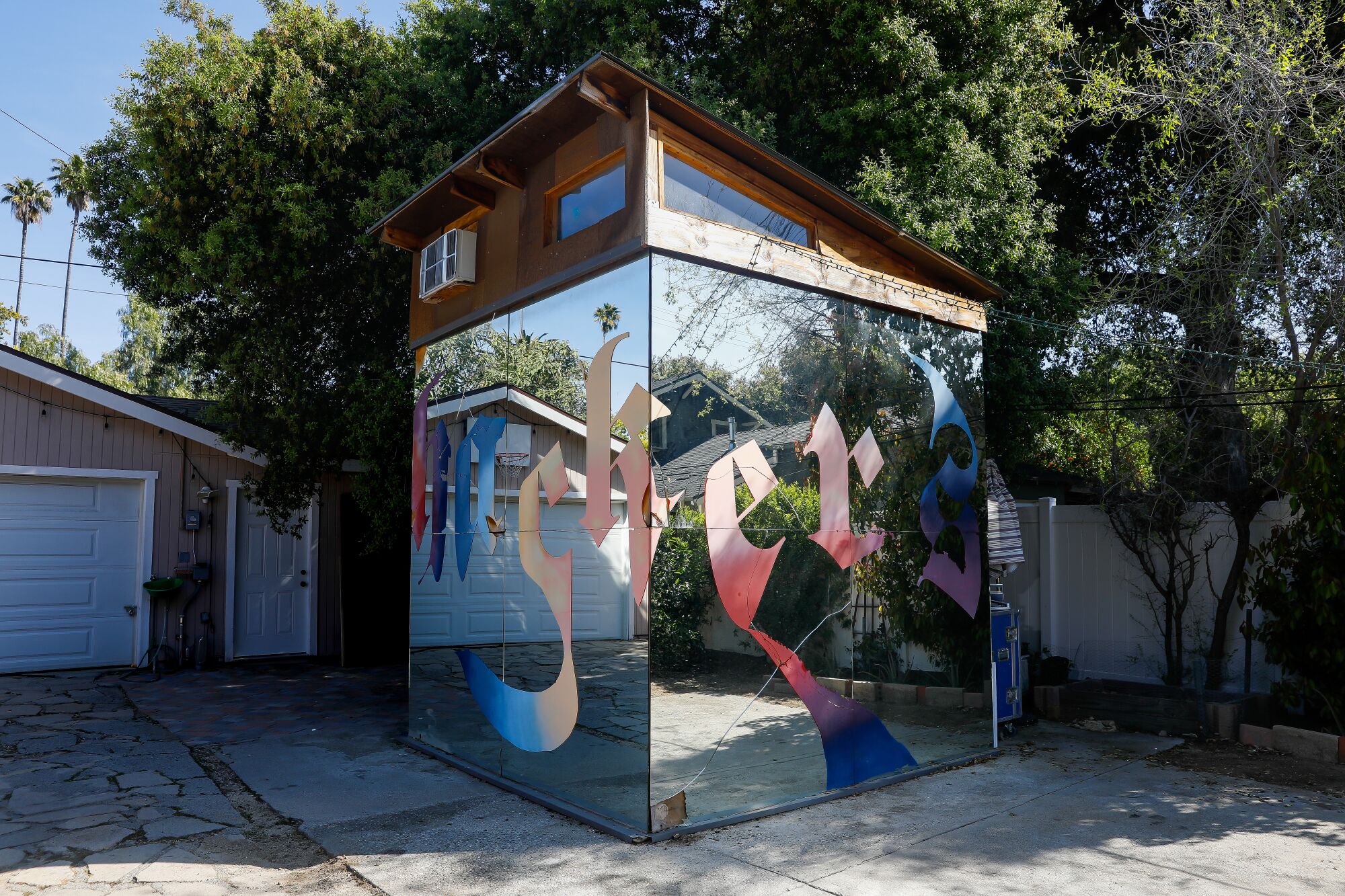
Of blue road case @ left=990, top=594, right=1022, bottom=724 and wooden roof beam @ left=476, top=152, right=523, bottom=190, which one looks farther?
blue road case @ left=990, top=594, right=1022, bottom=724

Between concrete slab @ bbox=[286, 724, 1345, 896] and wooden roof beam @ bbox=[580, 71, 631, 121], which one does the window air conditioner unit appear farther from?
concrete slab @ bbox=[286, 724, 1345, 896]

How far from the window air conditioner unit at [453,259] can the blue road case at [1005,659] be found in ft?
15.8

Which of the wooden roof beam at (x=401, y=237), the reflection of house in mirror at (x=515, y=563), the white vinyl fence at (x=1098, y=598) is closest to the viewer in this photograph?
the reflection of house in mirror at (x=515, y=563)

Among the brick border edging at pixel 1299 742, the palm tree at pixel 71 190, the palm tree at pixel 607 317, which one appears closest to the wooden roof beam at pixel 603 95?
the palm tree at pixel 607 317

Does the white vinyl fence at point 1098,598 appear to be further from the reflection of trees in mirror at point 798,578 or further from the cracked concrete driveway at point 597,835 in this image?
the reflection of trees in mirror at point 798,578

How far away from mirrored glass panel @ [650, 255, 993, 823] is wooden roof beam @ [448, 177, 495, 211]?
224 cm

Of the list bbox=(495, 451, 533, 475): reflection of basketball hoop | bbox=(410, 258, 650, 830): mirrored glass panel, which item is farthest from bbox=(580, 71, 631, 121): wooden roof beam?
bbox=(495, 451, 533, 475): reflection of basketball hoop

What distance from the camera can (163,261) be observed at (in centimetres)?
1106

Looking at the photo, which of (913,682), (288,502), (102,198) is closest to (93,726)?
(288,502)

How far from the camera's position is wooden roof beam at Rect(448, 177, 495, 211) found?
6.60 meters

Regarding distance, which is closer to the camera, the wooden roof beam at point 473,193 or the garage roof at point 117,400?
the wooden roof beam at point 473,193

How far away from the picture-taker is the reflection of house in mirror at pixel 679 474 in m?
4.92

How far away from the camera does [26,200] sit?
37.8 metres

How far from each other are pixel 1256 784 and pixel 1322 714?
4.11 ft
